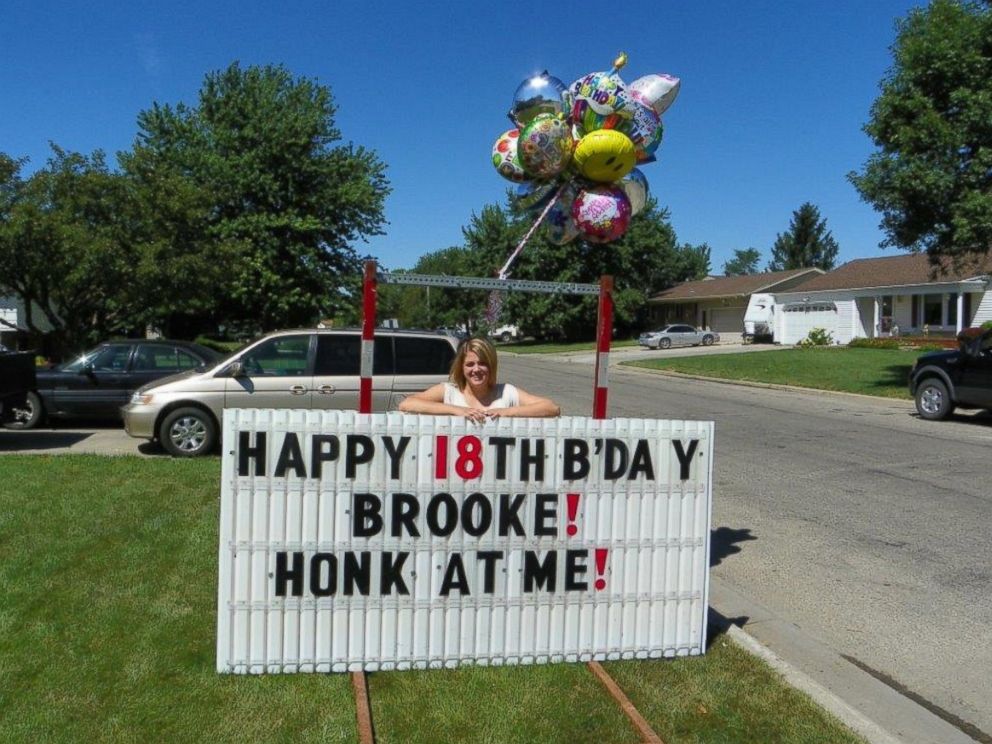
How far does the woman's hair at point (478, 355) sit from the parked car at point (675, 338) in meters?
44.9

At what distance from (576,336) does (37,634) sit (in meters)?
57.0

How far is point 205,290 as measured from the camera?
21531 millimetres

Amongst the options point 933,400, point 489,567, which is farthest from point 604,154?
point 933,400

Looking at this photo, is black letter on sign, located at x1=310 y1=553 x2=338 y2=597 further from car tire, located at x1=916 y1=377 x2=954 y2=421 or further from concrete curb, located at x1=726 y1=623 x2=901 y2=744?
car tire, located at x1=916 y1=377 x2=954 y2=421

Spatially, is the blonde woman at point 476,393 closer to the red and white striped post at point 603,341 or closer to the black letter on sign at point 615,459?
the red and white striped post at point 603,341

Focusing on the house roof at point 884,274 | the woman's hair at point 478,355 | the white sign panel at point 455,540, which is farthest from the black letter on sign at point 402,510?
the house roof at point 884,274

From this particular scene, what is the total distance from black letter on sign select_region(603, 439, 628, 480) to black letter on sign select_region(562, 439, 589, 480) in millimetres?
104

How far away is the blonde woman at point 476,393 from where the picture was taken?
461cm

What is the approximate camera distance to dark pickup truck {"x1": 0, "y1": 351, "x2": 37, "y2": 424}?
11.2 metres

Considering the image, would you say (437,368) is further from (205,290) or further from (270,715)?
(205,290)

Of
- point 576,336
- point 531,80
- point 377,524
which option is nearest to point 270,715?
point 377,524

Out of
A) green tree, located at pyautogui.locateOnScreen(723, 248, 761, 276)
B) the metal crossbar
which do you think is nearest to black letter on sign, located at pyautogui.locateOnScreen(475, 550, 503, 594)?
the metal crossbar

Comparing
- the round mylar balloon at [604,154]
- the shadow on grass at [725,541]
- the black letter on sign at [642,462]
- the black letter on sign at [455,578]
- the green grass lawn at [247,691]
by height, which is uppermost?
the round mylar balloon at [604,154]

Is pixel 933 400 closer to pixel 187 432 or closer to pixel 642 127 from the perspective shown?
pixel 642 127
